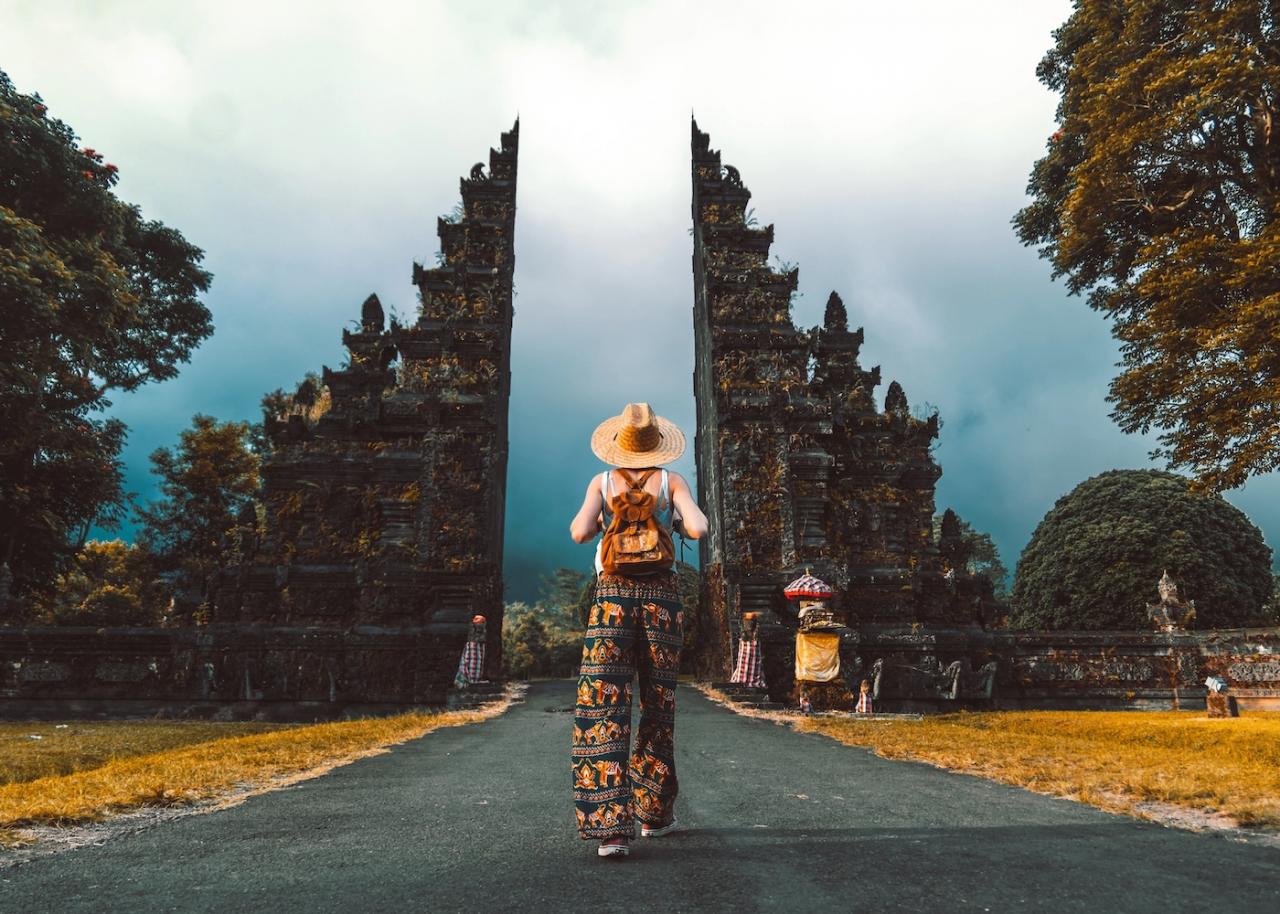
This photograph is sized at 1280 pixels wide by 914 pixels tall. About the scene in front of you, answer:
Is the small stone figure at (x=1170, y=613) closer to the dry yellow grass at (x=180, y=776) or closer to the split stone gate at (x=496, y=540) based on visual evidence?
the split stone gate at (x=496, y=540)

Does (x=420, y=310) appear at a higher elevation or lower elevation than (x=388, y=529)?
higher

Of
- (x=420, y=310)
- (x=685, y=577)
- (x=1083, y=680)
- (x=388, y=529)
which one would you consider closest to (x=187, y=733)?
(x=388, y=529)

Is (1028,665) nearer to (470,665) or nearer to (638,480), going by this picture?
(470,665)

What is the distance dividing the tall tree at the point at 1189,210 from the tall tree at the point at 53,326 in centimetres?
2069

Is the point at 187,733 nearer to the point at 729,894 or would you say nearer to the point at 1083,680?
the point at 729,894

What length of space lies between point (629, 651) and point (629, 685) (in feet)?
0.59

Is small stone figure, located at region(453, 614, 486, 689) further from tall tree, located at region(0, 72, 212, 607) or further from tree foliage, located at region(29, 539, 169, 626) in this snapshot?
tree foliage, located at region(29, 539, 169, 626)

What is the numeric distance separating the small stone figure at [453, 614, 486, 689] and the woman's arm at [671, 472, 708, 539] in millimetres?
11544

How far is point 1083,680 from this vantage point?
15641mm

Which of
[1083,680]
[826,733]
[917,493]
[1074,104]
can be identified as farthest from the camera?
[917,493]

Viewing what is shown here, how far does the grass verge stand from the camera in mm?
4551

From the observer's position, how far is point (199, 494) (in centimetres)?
2994

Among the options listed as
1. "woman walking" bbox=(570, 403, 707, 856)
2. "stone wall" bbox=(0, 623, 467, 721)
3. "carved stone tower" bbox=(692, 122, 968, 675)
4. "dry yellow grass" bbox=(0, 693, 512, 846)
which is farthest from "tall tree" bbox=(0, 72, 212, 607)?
"woman walking" bbox=(570, 403, 707, 856)

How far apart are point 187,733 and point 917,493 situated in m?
18.0
